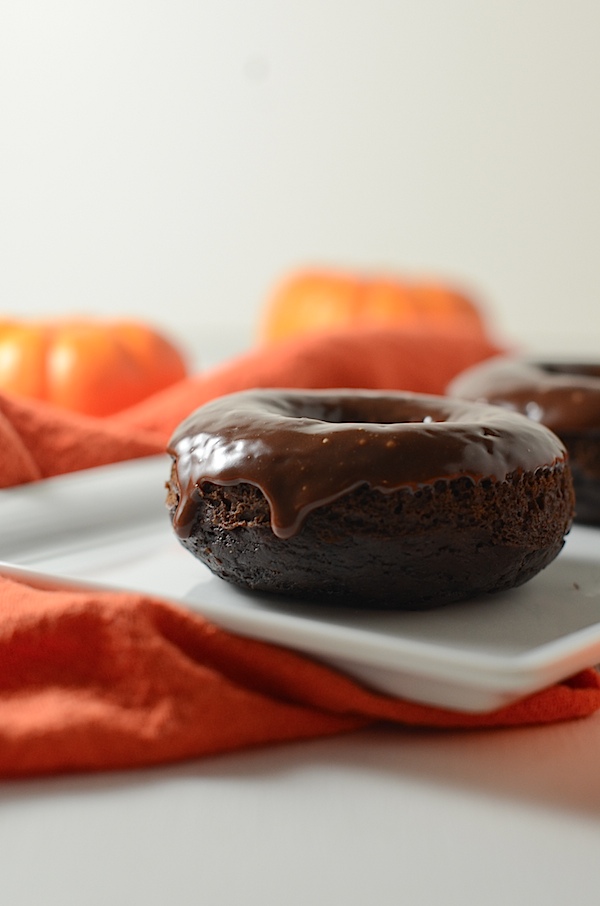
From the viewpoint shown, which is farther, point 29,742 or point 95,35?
point 95,35

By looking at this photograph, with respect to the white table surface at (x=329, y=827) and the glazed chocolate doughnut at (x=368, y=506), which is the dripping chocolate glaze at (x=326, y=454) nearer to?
the glazed chocolate doughnut at (x=368, y=506)

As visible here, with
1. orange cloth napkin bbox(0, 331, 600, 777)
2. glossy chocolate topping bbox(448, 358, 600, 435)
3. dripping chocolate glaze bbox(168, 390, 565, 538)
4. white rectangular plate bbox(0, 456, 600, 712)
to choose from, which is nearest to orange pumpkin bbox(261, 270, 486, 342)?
glossy chocolate topping bbox(448, 358, 600, 435)

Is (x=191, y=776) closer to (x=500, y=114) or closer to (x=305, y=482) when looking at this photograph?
(x=305, y=482)

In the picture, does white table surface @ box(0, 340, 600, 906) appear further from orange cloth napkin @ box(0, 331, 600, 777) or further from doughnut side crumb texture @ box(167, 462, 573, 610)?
doughnut side crumb texture @ box(167, 462, 573, 610)

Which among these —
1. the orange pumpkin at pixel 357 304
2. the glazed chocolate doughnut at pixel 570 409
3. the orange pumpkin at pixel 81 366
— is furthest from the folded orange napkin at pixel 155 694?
the orange pumpkin at pixel 357 304

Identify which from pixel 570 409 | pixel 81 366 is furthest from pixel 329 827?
pixel 81 366

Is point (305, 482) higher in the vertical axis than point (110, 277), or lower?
higher

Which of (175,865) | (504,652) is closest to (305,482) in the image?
(504,652)
